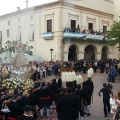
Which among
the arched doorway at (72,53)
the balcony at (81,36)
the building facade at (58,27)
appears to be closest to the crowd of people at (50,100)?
the balcony at (81,36)

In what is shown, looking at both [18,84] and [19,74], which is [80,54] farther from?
[18,84]

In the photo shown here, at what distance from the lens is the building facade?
1334 inches

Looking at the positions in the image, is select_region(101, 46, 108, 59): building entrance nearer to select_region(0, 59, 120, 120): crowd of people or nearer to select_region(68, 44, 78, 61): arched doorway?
select_region(68, 44, 78, 61): arched doorway

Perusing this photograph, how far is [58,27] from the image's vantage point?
1326 inches

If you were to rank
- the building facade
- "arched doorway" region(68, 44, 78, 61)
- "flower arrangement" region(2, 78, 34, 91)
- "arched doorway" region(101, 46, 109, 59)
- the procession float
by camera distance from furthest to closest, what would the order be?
"arched doorway" region(101, 46, 109, 59) < "arched doorway" region(68, 44, 78, 61) < the building facade < the procession float < "flower arrangement" region(2, 78, 34, 91)

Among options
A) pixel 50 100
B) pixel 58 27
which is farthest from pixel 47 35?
pixel 50 100

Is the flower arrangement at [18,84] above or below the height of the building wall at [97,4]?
below

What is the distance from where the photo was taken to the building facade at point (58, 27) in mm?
33875

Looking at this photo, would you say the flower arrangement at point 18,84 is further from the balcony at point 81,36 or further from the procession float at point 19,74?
the balcony at point 81,36

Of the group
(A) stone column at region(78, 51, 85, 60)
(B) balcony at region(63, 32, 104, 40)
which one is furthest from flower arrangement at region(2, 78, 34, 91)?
(A) stone column at region(78, 51, 85, 60)

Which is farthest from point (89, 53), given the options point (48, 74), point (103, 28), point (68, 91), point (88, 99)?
point (68, 91)

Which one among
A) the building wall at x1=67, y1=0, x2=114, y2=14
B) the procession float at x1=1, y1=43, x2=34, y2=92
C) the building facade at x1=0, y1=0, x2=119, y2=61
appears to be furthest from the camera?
the building wall at x1=67, y1=0, x2=114, y2=14

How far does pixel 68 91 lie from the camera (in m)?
8.02

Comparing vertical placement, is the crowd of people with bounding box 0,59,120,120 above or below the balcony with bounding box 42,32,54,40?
below
